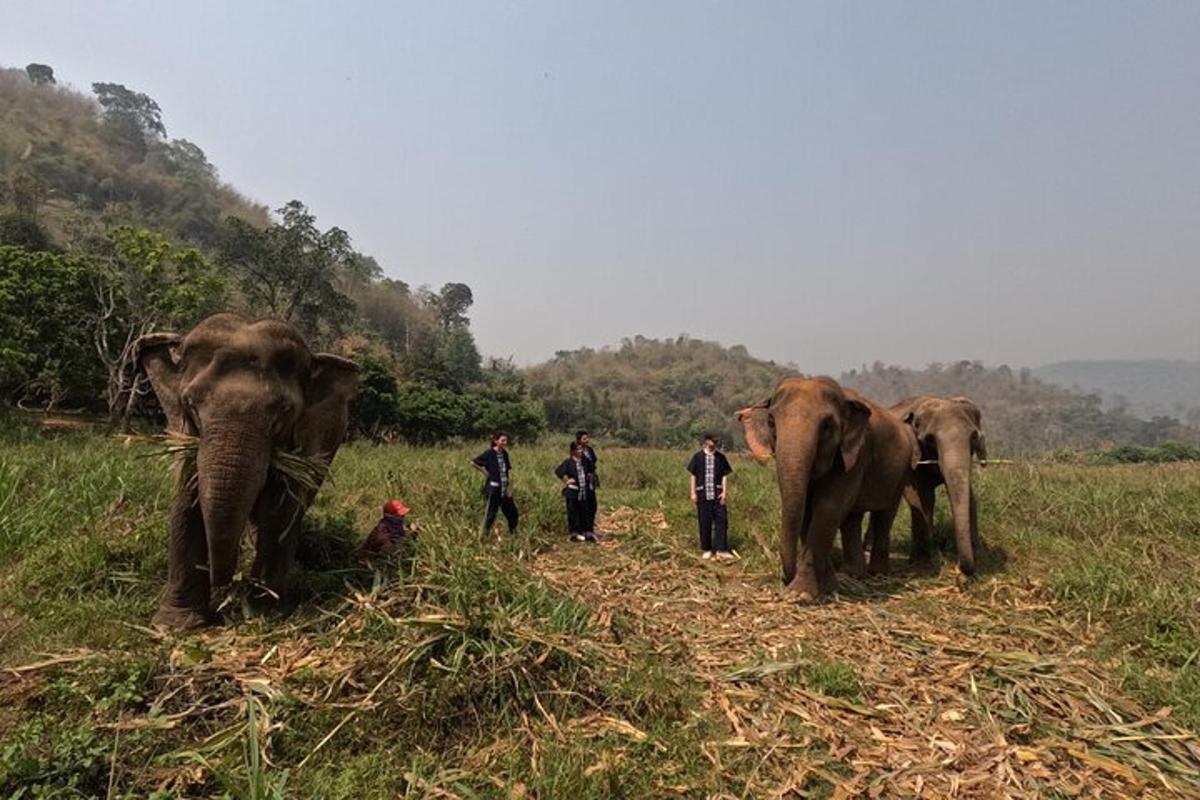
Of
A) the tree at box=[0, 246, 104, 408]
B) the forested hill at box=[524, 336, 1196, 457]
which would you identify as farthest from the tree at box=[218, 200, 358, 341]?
the tree at box=[0, 246, 104, 408]

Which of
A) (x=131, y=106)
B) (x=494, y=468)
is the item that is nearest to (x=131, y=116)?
(x=131, y=106)

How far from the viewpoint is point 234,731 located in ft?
11.9

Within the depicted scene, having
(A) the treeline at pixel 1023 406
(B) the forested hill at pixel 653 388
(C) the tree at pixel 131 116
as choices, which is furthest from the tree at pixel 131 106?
(A) the treeline at pixel 1023 406

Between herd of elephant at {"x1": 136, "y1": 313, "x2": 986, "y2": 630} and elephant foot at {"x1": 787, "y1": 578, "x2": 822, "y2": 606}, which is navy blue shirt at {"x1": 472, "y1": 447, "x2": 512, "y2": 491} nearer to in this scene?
herd of elephant at {"x1": 136, "y1": 313, "x2": 986, "y2": 630}

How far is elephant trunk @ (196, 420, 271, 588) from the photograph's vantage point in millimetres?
4566

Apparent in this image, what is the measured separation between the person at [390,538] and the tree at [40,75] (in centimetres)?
12678

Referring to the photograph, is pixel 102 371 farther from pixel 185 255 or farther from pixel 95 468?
pixel 95 468

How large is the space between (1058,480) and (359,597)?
41.2ft

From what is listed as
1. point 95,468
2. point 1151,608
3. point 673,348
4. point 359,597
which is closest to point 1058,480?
point 1151,608

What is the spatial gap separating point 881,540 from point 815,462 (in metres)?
2.31

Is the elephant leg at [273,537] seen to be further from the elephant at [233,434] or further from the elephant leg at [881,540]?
the elephant leg at [881,540]

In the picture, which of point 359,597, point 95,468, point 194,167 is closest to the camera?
point 359,597

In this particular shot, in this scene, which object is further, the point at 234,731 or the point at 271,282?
the point at 271,282

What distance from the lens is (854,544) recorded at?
7.66 meters
